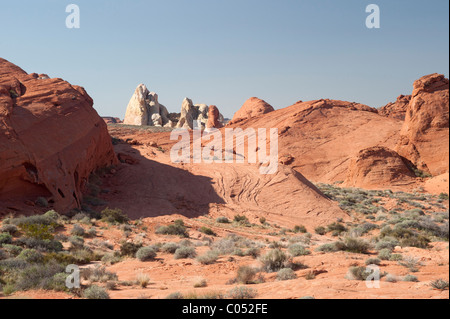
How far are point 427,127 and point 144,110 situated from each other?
5103 cm

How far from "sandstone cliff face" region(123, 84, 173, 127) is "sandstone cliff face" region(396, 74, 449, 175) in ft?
156

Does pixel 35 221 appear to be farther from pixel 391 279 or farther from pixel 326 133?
pixel 326 133

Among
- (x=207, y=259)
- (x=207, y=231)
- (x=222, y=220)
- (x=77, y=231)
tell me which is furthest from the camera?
(x=222, y=220)

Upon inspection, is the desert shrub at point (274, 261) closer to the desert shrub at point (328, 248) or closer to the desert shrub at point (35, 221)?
the desert shrub at point (328, 248)

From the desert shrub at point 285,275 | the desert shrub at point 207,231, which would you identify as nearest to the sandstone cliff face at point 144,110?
the desert shrub at point 207,231

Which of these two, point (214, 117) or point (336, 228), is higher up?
point (214, 117)

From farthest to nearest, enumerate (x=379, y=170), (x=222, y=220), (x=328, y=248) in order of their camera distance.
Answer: (x=379, y=170)
(x=222, y=220)
(x=328, y=248)

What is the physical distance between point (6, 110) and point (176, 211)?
9.66m

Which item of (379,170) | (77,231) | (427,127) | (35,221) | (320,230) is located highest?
(427,127)

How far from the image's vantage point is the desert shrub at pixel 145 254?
10.7m

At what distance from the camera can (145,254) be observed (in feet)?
35.2

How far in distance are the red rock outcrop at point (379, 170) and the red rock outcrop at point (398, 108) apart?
28230mm

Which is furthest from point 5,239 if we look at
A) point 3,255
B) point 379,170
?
point 379,170
